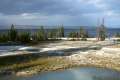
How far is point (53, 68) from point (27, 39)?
223 ft

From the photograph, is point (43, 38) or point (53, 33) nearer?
point (43, 38)

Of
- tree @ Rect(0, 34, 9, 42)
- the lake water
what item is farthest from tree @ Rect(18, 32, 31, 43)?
the lake water

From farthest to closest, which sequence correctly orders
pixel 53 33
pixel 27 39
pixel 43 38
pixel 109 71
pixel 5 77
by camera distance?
pixel 53 33, pixel 43 38, pixel 27 39, pixel 109 71, pixel 5 77

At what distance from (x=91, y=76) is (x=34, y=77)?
8949 mm

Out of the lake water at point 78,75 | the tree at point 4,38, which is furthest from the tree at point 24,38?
the lake water at point 78,75

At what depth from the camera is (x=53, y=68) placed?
4709cm

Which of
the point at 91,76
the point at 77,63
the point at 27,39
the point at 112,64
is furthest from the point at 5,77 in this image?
the point at 27,39

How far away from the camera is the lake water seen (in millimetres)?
39281

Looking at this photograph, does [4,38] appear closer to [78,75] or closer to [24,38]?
[24,38]

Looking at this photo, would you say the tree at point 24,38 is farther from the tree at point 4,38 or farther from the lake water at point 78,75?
the lake water at point 78,75

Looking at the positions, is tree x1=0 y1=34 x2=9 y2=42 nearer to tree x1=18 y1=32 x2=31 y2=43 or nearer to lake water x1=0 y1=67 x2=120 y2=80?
tree x1=18 y1=32 x2=31 y2=43

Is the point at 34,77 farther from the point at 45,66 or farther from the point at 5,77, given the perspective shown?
the point at 45,66

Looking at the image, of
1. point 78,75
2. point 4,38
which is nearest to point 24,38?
point 4,38

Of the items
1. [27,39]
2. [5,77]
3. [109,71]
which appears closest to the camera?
[5,77]
